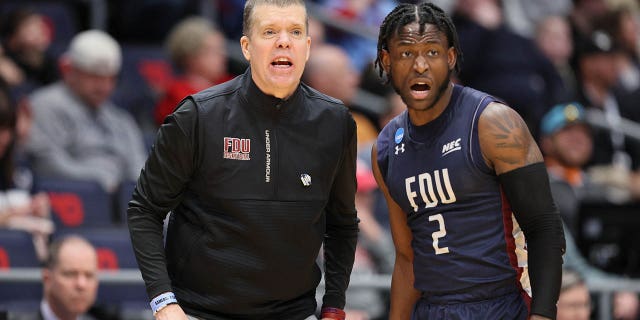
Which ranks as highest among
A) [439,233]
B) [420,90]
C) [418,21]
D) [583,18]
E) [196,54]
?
[583,18]

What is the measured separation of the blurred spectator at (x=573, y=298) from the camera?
5.50 metres

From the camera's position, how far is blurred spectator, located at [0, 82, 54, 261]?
6027 mm

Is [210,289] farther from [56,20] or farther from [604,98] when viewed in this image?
[604,98]

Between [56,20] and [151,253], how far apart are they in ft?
16.9

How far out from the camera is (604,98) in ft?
30.5

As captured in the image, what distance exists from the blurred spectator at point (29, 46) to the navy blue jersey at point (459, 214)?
4.31 meters

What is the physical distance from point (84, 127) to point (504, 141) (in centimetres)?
398

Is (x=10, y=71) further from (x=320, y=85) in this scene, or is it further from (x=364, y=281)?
(x=364, y=281)

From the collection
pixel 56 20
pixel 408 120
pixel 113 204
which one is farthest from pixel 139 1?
pixel 408 120

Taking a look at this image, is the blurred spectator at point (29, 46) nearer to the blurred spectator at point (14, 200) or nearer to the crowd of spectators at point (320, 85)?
the crowd of spectators at point (320, 85)

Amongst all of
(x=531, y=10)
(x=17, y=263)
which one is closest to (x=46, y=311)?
(x=17, y=263)

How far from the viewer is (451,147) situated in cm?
375

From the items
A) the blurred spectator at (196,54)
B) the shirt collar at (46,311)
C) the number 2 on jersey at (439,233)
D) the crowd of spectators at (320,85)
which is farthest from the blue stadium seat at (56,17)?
the number 2 on jersey at (439,233)

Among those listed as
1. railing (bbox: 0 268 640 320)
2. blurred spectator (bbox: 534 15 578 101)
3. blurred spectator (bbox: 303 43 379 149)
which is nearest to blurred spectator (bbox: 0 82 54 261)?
railing (bbox: 0 268 640 320)
